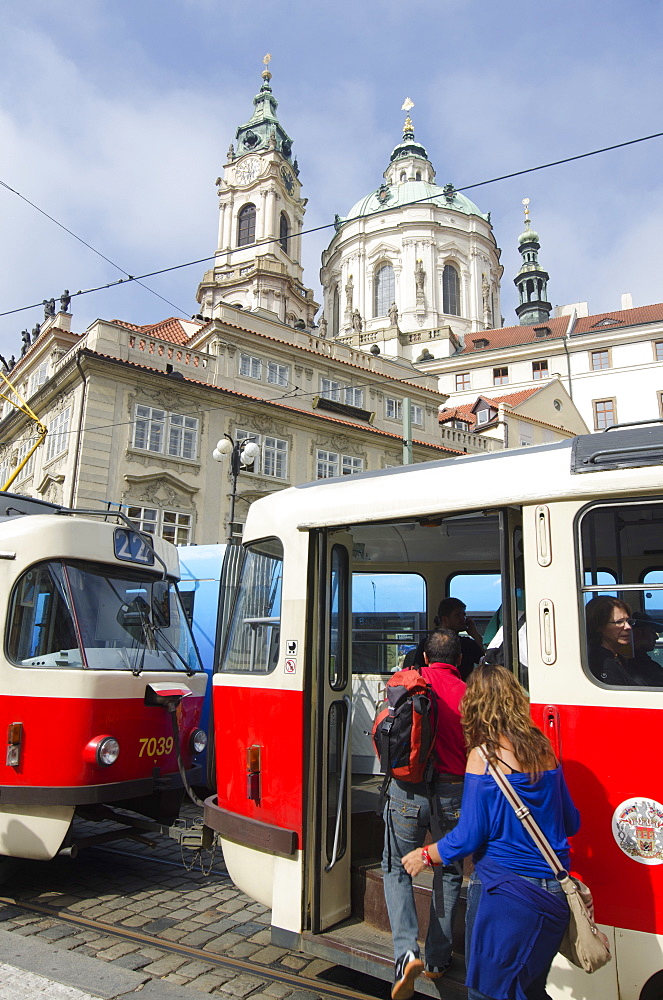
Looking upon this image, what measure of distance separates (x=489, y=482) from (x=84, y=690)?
3778 millimetres

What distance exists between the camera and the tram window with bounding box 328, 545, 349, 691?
15.6 ft

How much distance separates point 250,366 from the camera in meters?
29.8

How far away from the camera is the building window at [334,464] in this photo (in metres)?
30.1

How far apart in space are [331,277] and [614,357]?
1204 inches

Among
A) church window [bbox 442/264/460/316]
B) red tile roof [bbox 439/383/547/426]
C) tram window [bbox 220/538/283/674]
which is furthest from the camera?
church window [bbox 442/264/460/316]

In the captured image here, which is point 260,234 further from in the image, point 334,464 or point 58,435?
point 58,435

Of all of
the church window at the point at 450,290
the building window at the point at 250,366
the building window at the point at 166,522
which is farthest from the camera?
the church window at the point at 450,290

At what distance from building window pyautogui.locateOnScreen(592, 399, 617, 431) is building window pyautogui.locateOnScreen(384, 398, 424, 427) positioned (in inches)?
1040

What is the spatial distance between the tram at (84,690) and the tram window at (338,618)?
6.98 feet

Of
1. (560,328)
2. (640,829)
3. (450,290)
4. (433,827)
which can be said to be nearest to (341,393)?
(433,827)

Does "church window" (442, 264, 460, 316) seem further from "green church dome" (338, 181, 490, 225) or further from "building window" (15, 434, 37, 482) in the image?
"building window" (15, 434, 37, 482)

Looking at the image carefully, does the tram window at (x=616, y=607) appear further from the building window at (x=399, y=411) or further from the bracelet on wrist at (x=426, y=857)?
the building window at (x=399, y=411)

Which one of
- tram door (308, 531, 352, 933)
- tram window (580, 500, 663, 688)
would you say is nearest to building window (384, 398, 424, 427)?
tram door (308, 531, 352, 933)

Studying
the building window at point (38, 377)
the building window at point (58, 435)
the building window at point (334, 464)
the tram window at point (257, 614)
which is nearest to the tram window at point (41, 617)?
the tram window at point (257, 614)
